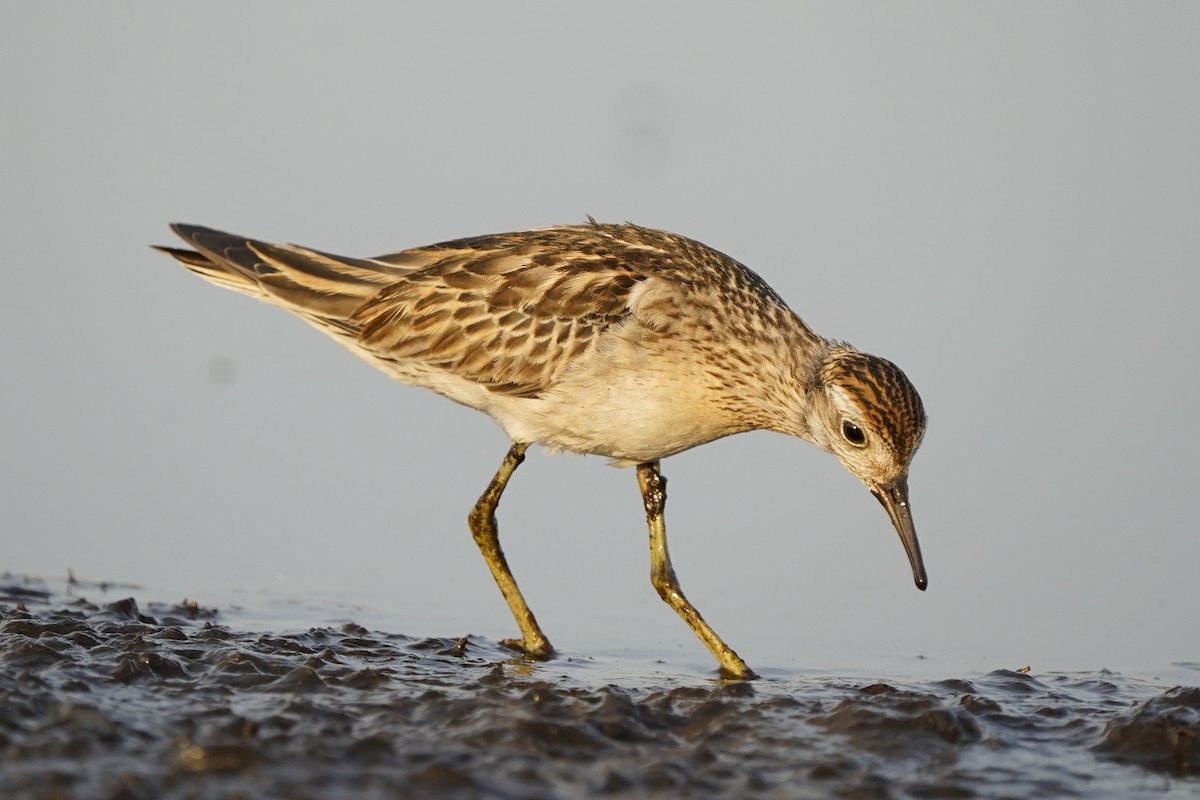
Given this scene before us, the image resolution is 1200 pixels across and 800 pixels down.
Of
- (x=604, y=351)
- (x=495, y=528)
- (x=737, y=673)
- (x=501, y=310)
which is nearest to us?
(x=737, y=673)

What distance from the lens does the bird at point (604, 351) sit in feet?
29.2

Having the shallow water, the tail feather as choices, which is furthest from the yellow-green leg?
the tail feather

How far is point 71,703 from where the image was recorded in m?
6.34

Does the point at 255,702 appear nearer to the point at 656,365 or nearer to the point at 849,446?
the point at 656,365

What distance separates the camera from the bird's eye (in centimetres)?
874

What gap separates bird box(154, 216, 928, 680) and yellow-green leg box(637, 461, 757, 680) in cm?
1

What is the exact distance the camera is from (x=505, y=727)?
21.2 feet

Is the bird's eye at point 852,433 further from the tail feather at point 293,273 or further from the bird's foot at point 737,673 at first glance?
the tail feather at point 293,273

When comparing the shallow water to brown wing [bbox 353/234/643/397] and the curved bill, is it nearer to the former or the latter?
the curved bill

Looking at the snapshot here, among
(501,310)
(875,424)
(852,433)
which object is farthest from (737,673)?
(501,310)

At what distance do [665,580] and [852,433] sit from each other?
1.56 meters

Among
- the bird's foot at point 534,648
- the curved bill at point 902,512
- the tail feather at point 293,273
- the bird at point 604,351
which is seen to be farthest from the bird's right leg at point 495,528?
the curved bill at point 902,512

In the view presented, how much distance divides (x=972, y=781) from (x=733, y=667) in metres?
2.57

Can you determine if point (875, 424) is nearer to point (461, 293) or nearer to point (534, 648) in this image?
point (534, 648)
